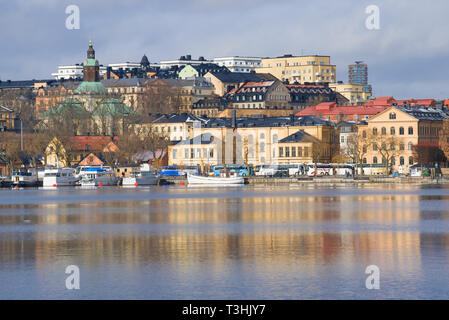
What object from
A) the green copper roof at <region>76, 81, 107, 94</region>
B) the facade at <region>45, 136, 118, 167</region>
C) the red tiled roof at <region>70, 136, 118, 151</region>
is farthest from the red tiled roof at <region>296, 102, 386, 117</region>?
the green copper roof at <region>76, 81, 107, 94</region>

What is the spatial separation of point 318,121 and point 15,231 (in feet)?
301

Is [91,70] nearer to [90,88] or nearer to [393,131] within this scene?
[90,88]

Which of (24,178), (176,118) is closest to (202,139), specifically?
(176,118)

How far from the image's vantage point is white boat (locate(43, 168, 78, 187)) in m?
117

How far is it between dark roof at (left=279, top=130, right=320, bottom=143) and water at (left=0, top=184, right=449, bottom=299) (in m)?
68.9

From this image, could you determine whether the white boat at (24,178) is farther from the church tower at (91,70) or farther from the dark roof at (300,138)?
the church tower at (91,70)

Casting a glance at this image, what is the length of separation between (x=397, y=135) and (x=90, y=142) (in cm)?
4306

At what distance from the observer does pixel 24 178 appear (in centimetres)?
12000

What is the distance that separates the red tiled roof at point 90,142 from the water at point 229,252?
269ft

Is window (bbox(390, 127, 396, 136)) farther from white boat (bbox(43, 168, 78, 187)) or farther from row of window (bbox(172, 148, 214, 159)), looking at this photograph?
white boat (bbox(43, 168, 78, 187))

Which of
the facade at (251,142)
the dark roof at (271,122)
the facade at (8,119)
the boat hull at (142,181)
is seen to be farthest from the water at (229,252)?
the facade at (8,119)

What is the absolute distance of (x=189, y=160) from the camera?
444 feet
